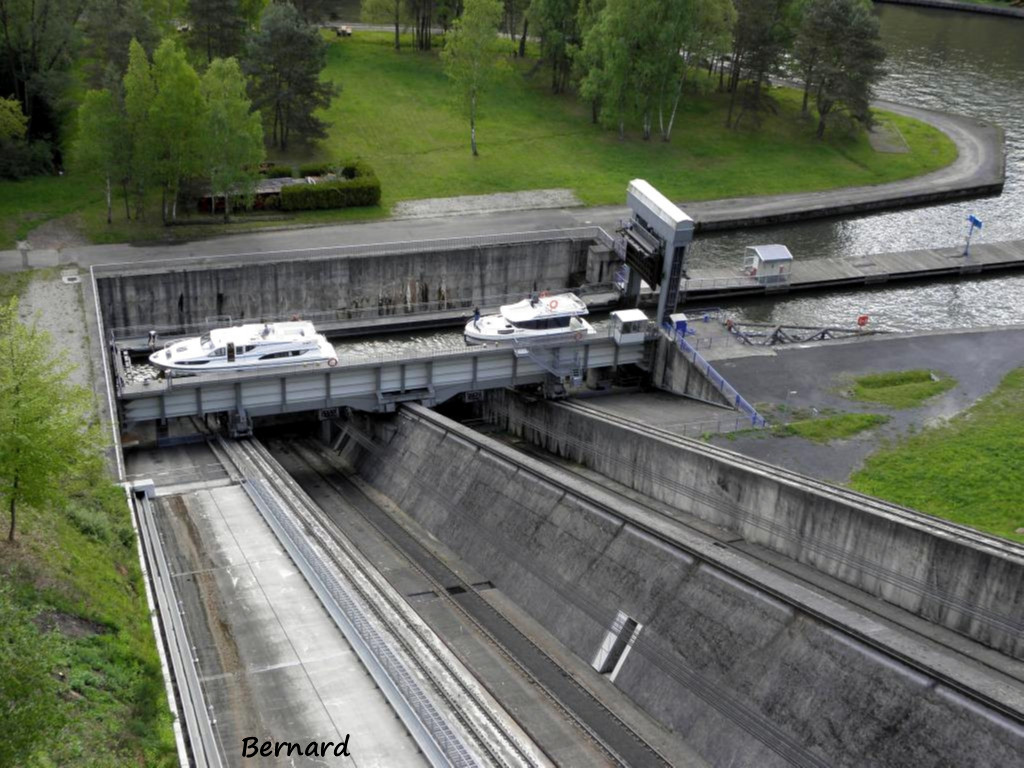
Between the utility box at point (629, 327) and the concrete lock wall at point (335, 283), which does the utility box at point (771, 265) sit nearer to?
the concrete lock wall at point (335, 283)

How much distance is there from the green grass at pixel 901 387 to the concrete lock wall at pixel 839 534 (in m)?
7.79

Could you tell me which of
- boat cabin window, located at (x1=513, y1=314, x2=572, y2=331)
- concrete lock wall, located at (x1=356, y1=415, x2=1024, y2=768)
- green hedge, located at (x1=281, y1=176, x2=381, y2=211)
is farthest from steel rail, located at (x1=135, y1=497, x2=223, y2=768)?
green hedge, located at (x1=281, y1=176, x2=381, y2=211)

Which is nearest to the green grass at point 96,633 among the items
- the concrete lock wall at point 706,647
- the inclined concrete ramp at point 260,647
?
the inclined concrete ramp at point 260,647

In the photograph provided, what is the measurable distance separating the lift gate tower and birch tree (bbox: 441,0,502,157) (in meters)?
21.9

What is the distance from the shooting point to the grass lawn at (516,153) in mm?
57469

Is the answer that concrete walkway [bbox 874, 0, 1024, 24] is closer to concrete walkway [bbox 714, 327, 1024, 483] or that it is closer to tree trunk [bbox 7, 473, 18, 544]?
concrete walkway [bbox 714, 327, 1024, 483]

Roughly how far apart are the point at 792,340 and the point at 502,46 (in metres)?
37.9

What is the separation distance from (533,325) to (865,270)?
22.6m

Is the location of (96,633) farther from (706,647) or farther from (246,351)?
(246,351)

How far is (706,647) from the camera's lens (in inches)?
1030

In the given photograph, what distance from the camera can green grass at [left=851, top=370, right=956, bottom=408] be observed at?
3900 cm

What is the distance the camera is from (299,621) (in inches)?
1037

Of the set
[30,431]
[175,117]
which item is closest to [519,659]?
[30,431]

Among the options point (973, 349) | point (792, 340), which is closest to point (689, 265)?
point (792, 340)
